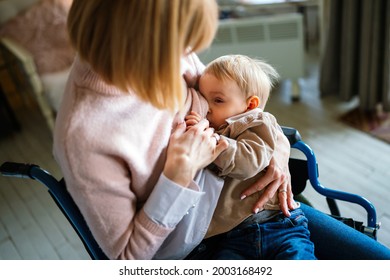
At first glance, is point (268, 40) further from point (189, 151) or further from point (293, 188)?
point (189, 151)

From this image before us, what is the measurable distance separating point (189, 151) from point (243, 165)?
15cm

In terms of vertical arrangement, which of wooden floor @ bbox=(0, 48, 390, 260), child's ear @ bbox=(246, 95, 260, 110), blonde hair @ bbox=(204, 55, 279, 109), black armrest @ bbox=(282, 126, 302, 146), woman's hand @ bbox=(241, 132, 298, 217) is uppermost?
blonde hair @ bbox=(204, 55, 279, 109)

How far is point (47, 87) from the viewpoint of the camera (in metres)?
2.08

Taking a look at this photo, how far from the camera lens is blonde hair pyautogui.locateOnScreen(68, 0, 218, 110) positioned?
58 cm

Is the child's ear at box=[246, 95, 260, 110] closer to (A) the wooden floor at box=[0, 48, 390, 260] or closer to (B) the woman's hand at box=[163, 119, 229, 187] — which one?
(B) the woman's hand at box=[163, 119, 229, 187]

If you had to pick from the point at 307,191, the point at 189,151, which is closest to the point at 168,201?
the point at 189,151

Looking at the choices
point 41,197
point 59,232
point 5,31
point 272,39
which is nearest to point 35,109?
point 5,31

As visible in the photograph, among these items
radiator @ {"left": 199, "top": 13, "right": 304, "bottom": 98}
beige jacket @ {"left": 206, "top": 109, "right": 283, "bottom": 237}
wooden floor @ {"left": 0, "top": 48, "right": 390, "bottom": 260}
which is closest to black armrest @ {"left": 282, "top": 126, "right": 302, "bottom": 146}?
beige jacket @ {"left": 206, "top": 109, "right": 283, "bottom": 237}

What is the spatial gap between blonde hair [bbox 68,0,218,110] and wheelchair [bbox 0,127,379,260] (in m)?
0.32

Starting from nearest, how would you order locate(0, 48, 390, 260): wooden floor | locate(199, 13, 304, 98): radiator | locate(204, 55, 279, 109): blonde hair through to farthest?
locate(204, 55, 279, 109): blonde hair < locate(0, 48, 390, 260): wooden floor < locate(199, 13, 304, 98): radiator

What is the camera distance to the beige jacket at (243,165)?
81 cm

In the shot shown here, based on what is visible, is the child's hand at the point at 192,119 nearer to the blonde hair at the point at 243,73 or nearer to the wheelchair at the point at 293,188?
the blonde hair at the point at 243,73

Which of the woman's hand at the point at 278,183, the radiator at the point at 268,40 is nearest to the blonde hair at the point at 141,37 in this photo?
the woman's hand at the point at 278,183

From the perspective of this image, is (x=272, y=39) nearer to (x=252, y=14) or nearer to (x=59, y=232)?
(x=252, y=14)
